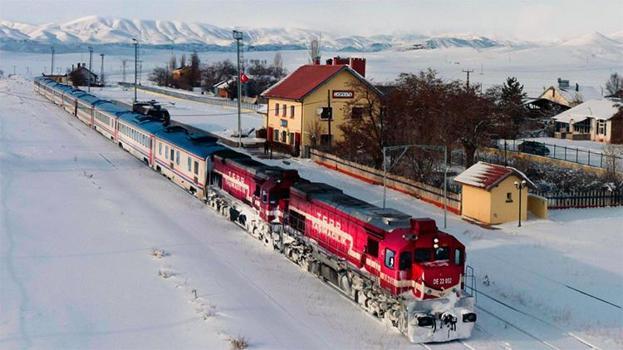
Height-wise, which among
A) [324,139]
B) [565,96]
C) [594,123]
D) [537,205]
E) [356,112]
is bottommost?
[537,205]

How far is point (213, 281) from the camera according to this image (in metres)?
23.7

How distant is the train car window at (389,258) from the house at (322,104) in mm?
35956

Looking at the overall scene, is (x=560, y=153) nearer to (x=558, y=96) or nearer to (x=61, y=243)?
(x=558, y=96)

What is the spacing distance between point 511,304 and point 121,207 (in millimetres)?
20382

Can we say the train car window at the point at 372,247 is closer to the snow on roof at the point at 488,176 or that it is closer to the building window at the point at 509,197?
the snow on roof at the point at 488,176

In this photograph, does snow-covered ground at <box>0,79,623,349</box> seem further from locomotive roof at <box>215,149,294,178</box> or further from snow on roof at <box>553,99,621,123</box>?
snow on roof at <box>553,99,621,123</box>

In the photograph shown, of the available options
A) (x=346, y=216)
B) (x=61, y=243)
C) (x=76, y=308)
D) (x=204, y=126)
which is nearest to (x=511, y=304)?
(x=346, y=216)

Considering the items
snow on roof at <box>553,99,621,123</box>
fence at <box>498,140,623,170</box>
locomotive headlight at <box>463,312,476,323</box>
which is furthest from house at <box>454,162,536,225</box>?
snow on roof at <box>553,99,621,123</box>

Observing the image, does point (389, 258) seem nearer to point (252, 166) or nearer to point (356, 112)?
point (252, 166)

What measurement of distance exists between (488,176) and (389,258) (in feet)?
52.8

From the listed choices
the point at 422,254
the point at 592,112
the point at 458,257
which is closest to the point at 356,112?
the point at 592,112

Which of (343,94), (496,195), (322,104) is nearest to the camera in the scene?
(496,195)

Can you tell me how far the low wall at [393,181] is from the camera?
3731cm

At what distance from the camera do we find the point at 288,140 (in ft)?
197
